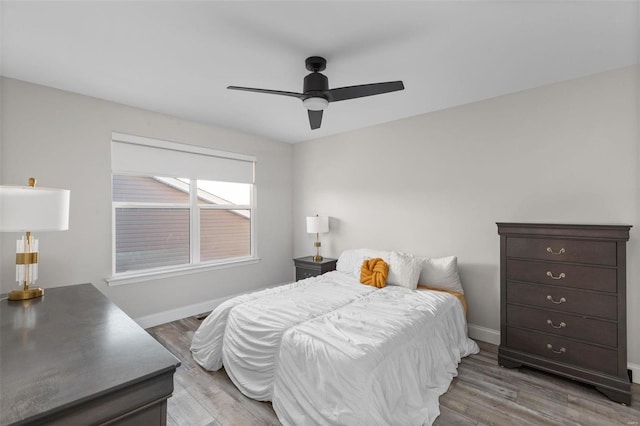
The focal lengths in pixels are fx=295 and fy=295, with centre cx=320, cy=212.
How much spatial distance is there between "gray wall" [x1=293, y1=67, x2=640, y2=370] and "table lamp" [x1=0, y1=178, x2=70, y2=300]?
10.6 feet

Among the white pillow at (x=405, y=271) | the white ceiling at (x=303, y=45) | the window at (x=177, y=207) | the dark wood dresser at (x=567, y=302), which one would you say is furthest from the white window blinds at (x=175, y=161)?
the dark wood dresser at (x=567, y=302)

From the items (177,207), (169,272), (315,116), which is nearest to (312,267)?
(169,272)

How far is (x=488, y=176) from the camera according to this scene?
311 centimetres

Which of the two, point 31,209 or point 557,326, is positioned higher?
point 31,209

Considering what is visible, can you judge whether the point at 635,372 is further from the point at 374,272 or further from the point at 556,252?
the point at 374,272

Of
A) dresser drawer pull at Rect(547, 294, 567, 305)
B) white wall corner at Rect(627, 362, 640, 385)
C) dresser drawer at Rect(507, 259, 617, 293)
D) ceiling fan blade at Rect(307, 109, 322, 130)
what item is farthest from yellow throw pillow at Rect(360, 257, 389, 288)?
white wall corner at Rect(627, 362, 640, 385)

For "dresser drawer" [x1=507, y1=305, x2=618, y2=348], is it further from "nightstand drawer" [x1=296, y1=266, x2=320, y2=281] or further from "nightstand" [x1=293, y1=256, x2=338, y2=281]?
"nightstand drawer" [x1=296, y1=266, x2=320, y2=281]

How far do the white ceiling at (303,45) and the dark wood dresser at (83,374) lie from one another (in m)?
1.78

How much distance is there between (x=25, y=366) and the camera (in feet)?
3.13

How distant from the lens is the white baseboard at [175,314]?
3412 mm

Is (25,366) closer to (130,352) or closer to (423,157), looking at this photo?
(130,352)

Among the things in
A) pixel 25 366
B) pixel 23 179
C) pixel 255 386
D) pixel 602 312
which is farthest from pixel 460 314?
pixel 23 179

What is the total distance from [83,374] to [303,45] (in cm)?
217

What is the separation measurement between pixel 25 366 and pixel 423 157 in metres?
3.64
